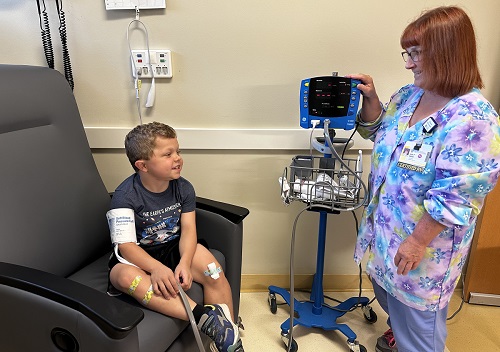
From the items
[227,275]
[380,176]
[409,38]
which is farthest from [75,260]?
[409,38]

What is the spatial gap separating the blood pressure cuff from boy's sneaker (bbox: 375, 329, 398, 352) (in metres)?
1.04

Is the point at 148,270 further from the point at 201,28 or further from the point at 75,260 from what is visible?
the point at 201,28

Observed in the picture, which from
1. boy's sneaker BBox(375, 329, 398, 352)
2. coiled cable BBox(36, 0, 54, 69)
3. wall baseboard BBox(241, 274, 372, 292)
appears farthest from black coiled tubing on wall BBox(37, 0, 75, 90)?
boy's sneaker BBox(375, 329, 398, 352)

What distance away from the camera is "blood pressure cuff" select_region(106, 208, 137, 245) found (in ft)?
3.90

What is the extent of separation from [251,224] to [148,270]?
68 cm

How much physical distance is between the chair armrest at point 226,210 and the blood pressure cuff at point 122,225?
296mm

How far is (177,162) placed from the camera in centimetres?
125

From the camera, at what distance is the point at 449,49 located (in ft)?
3.01

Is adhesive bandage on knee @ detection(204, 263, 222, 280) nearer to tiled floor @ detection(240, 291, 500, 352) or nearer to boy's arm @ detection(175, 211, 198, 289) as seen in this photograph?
boy's arm @ detection(175, 211, 198, 289)

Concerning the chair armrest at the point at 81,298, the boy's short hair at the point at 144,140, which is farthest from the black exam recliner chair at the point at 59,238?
the boy's short hair at the point at 144,140

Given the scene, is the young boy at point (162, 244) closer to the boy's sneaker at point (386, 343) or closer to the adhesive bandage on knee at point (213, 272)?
the adhesive bandage on knee at point (213, 272)

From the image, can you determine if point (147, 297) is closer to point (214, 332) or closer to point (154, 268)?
point (154, 268)

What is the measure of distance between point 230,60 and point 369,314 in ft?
4.11

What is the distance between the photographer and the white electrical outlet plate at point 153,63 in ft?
4.91
